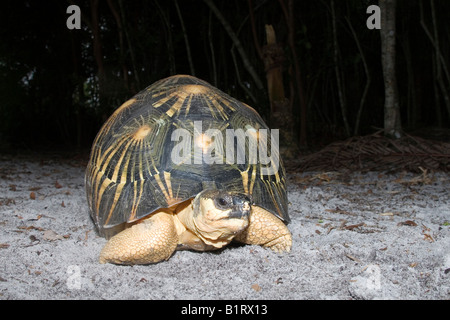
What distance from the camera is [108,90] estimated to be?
628cm

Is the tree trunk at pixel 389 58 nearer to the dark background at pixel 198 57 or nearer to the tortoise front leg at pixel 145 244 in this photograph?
the dark background at pixel 198 57

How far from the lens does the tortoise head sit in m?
1.59

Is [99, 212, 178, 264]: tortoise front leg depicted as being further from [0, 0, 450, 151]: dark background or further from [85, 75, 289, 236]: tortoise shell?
[0, 0, 450, 151]: dark background

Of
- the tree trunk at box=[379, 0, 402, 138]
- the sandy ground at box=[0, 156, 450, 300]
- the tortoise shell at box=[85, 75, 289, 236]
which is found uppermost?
the tree trunk at box=[379, 0, 402, 138]

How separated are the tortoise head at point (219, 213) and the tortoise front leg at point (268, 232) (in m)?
0.27

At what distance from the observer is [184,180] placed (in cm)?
182

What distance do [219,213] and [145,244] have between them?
1.36 ft

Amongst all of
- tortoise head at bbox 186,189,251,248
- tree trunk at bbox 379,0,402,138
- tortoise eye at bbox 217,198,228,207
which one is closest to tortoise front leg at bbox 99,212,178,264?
tortoise head at bbox 186,189,251,248

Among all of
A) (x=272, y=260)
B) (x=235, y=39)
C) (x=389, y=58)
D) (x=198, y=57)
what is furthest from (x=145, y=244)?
(x=198, y=57)

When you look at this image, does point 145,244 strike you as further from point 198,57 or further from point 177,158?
point 198,57

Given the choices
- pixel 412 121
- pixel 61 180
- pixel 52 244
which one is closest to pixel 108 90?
pixel 61 180

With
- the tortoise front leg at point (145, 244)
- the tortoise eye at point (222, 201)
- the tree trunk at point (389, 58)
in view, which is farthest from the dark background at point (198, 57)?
the tortoise eye at point (222, 201)

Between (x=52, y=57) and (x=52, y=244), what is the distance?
9716mm

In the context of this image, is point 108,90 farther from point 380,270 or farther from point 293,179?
point 380,270
